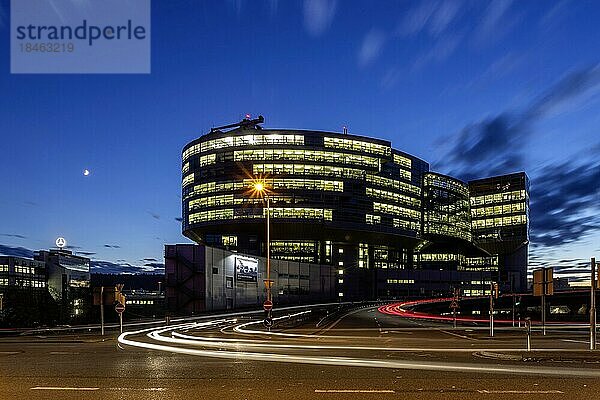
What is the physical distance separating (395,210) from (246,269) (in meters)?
77.7

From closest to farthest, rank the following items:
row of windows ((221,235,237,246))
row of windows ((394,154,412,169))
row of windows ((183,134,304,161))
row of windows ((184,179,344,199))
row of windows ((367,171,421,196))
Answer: row of windows ((184,179,344,199)) → row of windows ((183,134,304,161)) → row of windows ((221,235,237,246)) → row of windows ((367,171,421,196)) → row of windows ((394,154,412,169))

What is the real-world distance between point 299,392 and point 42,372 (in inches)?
340

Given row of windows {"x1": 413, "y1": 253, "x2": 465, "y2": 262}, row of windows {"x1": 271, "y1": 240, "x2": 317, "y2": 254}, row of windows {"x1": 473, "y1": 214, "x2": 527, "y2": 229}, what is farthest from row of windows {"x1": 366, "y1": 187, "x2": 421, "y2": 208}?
row of windows {"x1": 473, "y1": 214, "x2": 527, "y2": 229}

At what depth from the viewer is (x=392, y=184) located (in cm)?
15900

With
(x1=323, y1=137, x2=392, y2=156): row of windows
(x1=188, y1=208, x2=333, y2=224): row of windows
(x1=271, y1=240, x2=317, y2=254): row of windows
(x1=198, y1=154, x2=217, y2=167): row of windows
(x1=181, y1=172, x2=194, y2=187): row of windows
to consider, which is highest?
(x1=323, y1=137, x2=392, y2=156): row of windows

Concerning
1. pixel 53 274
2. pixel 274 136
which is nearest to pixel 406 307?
pixel 274 136

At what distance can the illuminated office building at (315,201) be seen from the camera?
143m

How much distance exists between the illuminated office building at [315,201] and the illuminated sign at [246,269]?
40.0m

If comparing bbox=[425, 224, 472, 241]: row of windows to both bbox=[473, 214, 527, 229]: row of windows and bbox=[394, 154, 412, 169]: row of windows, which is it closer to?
bbox=[473, 214, 527, 229]: row of windows

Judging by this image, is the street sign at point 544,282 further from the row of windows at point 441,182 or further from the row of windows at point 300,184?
the row of windows at point 441,182

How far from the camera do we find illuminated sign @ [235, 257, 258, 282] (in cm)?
8747

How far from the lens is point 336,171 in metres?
148

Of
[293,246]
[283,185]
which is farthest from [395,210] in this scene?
[283,185]

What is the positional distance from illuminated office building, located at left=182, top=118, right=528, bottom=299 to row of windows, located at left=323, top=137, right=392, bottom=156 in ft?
0.87
